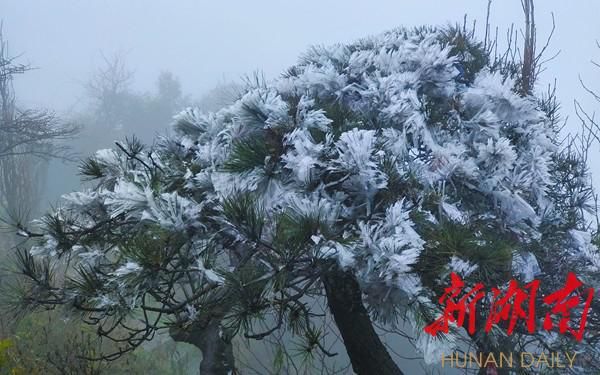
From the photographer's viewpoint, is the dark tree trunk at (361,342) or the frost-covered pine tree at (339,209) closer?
the frost-covered pine tree at (339,209)

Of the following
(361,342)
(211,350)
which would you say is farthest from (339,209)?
(211,350)

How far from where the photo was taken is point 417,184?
6.69 feet

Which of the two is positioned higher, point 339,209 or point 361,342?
point 339,209

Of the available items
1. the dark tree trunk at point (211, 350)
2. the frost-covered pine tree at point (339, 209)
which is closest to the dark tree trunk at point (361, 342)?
the frost-covered pine tree at point (339, 209)

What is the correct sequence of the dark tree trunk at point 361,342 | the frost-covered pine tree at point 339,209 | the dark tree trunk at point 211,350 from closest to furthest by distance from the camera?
the frost-covered pine tree at point 339,209 → the dark tree trunk at point 361,342 → the dark tree trunk at point 211,350

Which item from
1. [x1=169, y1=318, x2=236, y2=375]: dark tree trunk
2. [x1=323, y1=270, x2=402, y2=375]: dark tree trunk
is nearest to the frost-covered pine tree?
[x1=323, y1=270, x2=402, y2=375]: dark tree trunk

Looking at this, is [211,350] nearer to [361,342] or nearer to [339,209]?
[361,342]

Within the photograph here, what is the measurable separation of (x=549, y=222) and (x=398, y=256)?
1.36 metres

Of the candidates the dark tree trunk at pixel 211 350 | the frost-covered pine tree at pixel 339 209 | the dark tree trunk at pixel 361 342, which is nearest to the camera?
the frost-covered pine tree at pixel 339 209

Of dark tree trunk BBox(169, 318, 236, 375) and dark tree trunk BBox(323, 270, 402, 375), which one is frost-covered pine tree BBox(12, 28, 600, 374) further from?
dark tree trunk BBox(169, 318, 236, 375)

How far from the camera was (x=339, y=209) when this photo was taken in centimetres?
189

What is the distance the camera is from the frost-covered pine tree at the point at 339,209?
1.70 metres

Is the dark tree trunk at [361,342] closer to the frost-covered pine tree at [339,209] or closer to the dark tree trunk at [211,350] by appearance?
the frost-covered pine tree at [339,209]

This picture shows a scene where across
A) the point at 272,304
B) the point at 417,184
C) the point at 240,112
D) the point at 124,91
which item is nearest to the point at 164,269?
the point at 272,304
